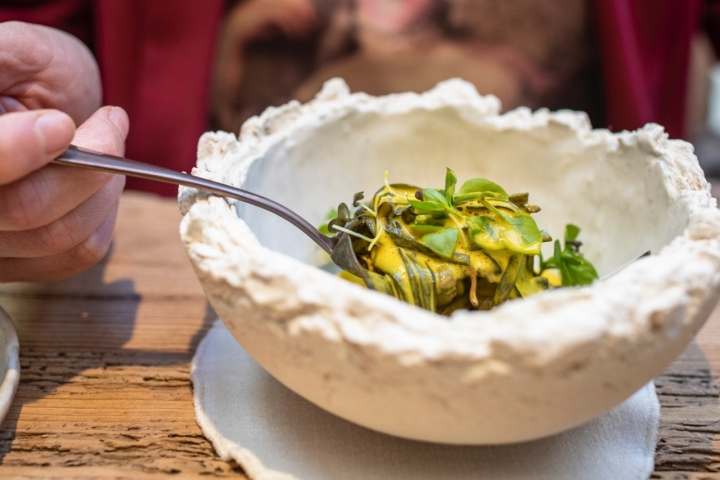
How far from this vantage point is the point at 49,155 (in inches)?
24.6

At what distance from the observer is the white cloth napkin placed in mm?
627

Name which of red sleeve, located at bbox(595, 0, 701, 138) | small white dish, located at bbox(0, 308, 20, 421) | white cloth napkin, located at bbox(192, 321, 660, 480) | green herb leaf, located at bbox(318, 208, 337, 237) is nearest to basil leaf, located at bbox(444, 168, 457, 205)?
green herb leaf, located at bbox(318, 208, 337, 237)

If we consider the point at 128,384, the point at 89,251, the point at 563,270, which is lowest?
the point at 128,384

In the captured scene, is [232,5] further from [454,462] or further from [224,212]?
[454,462]

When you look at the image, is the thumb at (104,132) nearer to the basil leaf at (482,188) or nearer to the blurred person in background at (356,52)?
the basil leaf at (482,188)

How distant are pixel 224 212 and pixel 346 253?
0.17 metres

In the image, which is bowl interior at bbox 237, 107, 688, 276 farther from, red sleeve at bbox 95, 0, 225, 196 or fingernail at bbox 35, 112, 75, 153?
red sleeve at bbox 95, 0, 225, 196

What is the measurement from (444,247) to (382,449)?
24 centimetres

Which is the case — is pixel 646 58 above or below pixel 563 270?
above

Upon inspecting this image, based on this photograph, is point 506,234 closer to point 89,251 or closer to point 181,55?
point 89,251

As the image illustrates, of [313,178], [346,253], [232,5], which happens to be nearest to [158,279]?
[313,178]

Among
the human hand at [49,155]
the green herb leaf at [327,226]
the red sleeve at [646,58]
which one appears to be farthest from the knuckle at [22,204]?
the red sleeve at [646,58]

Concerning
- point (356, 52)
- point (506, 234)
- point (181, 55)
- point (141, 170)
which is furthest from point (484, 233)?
point (181, 55)

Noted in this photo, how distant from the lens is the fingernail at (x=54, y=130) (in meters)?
0.60
